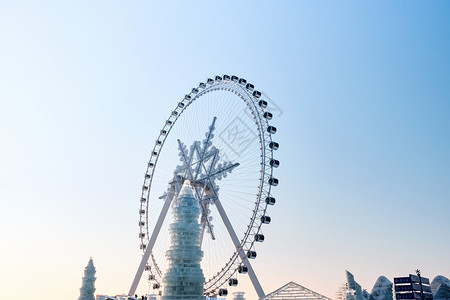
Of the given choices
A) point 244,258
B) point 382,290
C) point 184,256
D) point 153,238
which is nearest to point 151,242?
point 153,238

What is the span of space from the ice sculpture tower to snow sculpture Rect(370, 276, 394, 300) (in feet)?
211

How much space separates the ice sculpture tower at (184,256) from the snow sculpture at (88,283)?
2899cm

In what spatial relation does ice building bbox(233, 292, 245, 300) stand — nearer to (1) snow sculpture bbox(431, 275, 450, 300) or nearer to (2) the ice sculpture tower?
(1) snow sculpture bbox(431, 275, 450, 300)

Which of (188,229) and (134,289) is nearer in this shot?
(188,229)

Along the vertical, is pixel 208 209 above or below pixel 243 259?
above

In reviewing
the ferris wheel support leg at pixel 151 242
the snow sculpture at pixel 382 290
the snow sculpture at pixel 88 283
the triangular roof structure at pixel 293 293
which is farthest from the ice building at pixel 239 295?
the triangular roof structure at pixel 293 293

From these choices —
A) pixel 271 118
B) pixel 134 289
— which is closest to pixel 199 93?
pixel 271 118

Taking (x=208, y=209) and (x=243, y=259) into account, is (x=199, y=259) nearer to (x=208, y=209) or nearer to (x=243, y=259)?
(x=243, y=259)

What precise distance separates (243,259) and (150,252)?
14.9 meters

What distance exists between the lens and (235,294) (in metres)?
67.1

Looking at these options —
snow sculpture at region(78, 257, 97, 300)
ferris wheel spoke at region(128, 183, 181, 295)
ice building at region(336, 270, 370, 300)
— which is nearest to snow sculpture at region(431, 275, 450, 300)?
ice building at region(336, 270, 370, 300)

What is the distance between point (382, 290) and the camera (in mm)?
80188

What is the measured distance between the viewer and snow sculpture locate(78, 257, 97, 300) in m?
52.9

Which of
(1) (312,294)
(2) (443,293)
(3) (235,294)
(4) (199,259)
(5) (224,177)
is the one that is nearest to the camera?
(1) (312,294)
